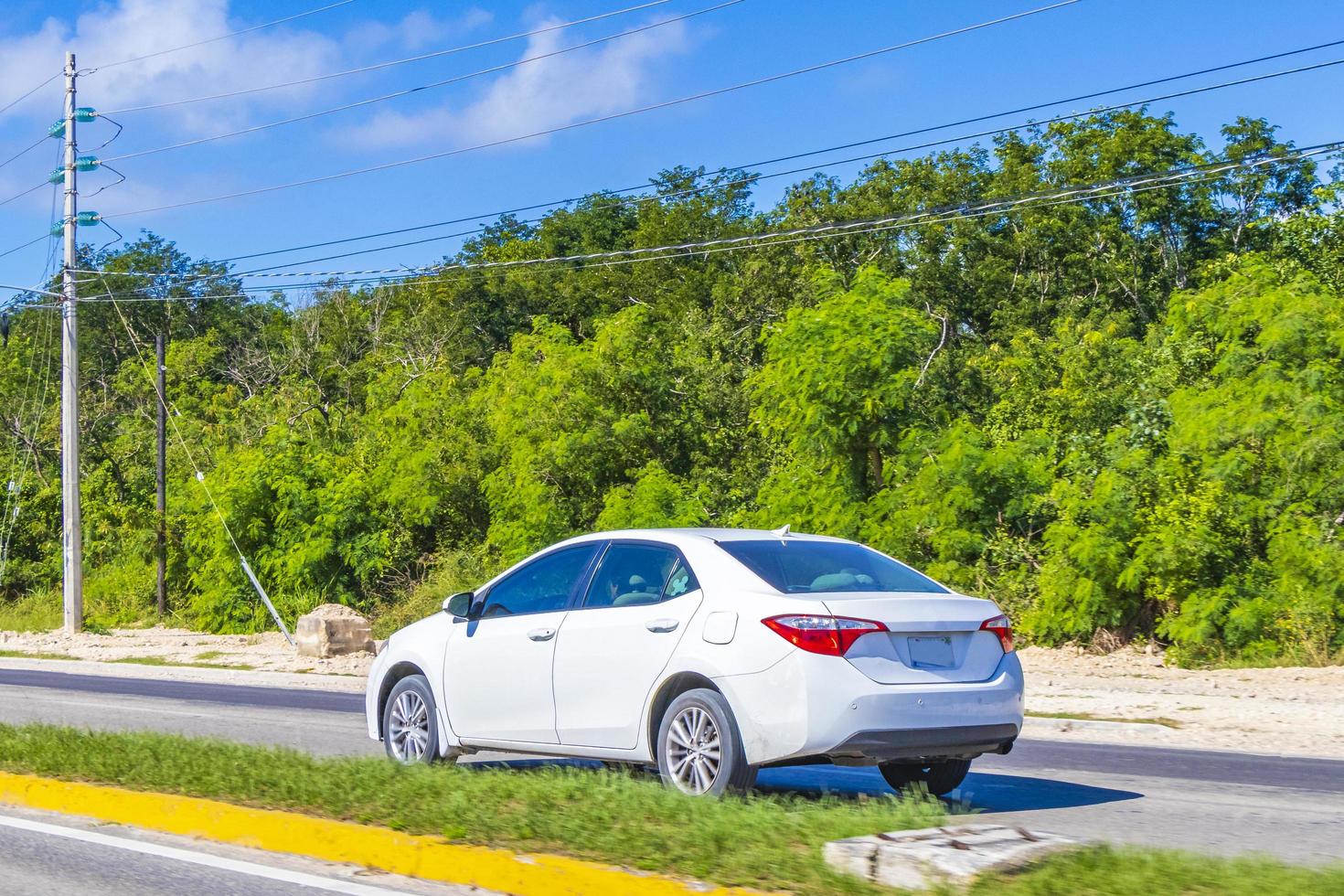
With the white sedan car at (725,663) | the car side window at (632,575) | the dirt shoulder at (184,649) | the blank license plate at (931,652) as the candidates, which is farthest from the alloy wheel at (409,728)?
the dirt shoulder at (184,649)

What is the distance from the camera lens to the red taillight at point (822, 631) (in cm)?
763

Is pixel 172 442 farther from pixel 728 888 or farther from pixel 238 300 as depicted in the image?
pixel 728 888

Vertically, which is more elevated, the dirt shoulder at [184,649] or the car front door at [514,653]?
the car front door at [514,653]

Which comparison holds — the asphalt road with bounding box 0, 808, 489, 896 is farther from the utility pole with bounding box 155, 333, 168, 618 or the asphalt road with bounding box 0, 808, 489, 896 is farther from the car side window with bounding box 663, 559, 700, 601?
the utility pole with bounding box 155, 333, 168, 618

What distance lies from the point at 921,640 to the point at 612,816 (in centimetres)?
206

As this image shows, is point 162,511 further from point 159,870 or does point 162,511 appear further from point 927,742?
point 927,742

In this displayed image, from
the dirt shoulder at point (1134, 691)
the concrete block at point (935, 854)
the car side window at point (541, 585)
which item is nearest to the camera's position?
the concrete block at point (935, 854)

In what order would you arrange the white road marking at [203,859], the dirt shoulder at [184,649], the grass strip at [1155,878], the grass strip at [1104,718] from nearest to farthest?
the grass strip at [1155,878] → the white road marking at [203,859] → the grass strip at [1104,718] → the dirt shoulder at [184,649]

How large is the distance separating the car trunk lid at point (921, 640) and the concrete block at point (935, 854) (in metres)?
1.63

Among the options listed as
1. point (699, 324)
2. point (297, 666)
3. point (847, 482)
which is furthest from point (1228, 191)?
point (297, 666)

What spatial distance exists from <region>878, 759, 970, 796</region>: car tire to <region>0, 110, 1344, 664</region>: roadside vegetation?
11942 mm

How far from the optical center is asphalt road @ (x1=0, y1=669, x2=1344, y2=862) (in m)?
7.65

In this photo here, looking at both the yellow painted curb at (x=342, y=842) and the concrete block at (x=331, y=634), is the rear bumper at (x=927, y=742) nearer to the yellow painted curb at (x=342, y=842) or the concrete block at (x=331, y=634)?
the yellow painted curb at (x=342, y=842)

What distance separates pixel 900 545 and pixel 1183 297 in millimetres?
6709
